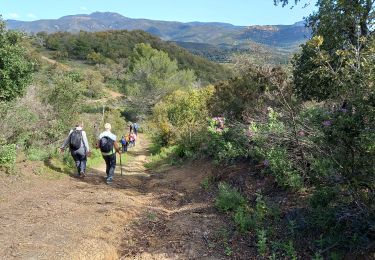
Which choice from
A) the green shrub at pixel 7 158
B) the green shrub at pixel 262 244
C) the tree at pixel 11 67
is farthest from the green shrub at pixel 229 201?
the tree at pixel 11 67

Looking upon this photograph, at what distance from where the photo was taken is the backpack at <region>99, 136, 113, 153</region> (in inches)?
400

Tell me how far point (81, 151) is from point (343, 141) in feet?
23.3

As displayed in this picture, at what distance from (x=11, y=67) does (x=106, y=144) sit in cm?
1210

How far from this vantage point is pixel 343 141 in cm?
500

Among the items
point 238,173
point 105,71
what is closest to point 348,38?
point 238,173

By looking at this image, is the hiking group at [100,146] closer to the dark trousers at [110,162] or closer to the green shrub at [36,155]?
the dark trousers at [110,162]

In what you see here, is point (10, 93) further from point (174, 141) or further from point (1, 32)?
point (174, 141)

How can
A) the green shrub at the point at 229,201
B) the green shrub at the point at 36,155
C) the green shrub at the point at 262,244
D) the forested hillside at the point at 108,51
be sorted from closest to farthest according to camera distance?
1. the green shrub at the point at 262,244
2. the green shrub at the point at 229,201
3. the green shrub at the point at 36,155
4. the forested hillside at the point at 108,51

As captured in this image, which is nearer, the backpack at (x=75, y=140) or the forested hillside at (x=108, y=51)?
the backpack at (x=75, y=140)

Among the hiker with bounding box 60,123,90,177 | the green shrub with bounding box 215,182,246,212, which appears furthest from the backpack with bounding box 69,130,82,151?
the green shrub with bounding box 215,182,246,212

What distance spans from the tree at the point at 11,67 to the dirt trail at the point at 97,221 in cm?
1129

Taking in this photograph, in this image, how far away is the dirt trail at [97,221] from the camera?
578 cm

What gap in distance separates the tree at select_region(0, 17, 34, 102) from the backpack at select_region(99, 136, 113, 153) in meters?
11.5

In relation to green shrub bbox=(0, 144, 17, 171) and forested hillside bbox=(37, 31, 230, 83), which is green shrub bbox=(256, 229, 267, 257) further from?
forested hillside bbox=(37, 31, 230, 83)
